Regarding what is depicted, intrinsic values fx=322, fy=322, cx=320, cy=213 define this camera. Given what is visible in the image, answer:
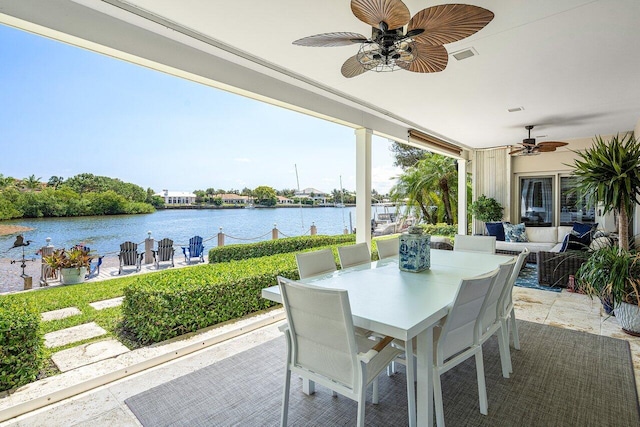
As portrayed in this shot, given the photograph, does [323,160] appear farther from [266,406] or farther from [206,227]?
[266,406]

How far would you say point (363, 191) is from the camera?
477 cm

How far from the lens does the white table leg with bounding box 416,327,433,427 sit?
5.15 ft

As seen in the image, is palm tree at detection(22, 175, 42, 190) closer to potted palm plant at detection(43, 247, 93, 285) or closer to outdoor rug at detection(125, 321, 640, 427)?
potted palm plant at detection(43, 247, 93, 285)

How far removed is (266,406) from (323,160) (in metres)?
16.7

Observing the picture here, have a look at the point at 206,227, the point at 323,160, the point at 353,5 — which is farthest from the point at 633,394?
the point at 323,160

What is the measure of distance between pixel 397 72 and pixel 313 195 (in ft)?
29.0

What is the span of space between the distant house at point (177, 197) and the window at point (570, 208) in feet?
30.3

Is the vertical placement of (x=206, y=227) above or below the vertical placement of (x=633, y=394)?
above

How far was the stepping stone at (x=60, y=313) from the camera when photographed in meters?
3.46

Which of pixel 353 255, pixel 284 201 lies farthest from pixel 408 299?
pixel 284 201

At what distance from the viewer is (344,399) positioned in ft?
6.97

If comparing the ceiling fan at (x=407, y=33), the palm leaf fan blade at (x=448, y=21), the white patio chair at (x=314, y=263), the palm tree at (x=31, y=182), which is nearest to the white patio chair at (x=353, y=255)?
the white patio chair at (x=314, y=263)

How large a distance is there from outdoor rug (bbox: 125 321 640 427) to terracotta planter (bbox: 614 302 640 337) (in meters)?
0.59

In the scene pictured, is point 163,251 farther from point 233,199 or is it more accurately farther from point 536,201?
point 536,201
